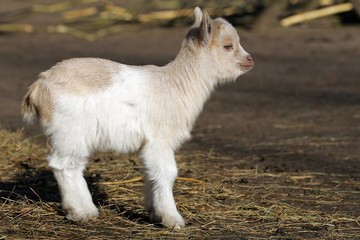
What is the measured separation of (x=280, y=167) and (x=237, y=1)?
43.3 feet

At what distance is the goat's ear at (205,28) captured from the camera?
6.41 metres

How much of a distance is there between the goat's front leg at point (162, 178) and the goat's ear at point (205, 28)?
0.86 metres

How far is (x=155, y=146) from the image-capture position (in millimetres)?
6359

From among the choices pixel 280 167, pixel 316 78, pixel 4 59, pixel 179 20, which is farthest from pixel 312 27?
pixel 280 167

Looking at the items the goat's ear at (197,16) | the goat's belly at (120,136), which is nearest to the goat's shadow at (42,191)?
the goat's belly at (120,136)

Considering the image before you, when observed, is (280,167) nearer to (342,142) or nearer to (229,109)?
(342,142)

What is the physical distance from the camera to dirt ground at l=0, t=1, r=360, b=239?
6.66 metres

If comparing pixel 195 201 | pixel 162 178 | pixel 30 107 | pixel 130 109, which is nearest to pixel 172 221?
pixel 162 178

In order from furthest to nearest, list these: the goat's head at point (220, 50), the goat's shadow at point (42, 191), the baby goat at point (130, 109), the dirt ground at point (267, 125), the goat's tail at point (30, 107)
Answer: the goat's shadow at point (42, 191)
the dirt ground at point (267, 125)
the goat's head at point (220, 50)
the goat's tail at point (30, 107)
the baby goat at point (130, 109)

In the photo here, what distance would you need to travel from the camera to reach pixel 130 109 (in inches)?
249

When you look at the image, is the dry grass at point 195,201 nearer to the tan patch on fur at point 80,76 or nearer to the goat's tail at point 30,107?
the goat's tail at point 30,107

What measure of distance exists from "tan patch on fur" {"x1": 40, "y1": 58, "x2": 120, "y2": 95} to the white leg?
522mm

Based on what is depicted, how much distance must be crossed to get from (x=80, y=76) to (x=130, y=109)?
429mm

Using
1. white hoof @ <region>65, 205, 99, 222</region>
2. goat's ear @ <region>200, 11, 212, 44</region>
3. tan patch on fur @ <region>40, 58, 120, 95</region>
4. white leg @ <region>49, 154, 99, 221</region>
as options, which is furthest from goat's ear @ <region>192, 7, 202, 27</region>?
white hoof @ <region>65, 205, 99, 222</region>
